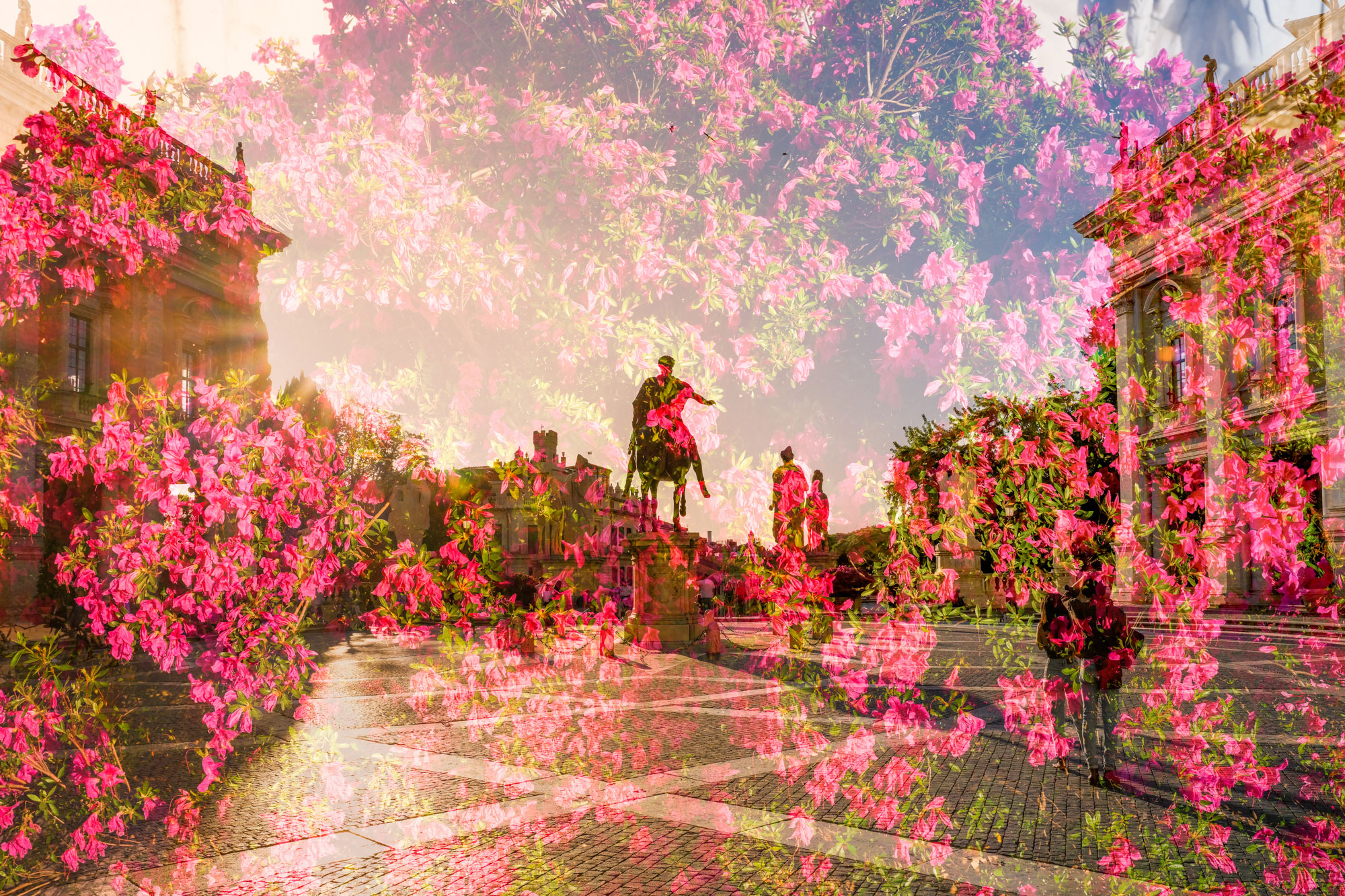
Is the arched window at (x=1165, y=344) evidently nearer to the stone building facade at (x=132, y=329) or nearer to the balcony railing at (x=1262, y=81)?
the balcony railing at (x=1262, y=81)

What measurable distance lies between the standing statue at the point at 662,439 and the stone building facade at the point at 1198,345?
6935 mm

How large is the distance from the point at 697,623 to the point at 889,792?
35.0ft

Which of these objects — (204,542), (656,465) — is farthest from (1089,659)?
(204,542)

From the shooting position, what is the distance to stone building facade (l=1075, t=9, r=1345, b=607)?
55.4 feet

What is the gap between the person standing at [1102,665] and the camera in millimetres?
5895

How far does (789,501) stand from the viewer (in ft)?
45.8

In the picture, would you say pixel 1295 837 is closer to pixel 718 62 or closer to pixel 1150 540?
pixel 718 62

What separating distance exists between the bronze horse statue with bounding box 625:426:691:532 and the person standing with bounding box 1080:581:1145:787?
8.21 m

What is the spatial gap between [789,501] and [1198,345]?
2108 centimetres

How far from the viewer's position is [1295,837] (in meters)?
4.62

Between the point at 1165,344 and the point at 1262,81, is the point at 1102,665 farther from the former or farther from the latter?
the point at 1165,344

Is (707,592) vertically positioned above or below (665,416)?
below

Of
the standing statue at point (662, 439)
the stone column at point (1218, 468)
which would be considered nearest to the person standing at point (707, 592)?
the standing statue at point (662, 439)

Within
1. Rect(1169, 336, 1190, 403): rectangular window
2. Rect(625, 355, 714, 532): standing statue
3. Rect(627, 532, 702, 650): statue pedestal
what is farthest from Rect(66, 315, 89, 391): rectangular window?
Rect(1169, 336, 1190, 403): rectangular window
